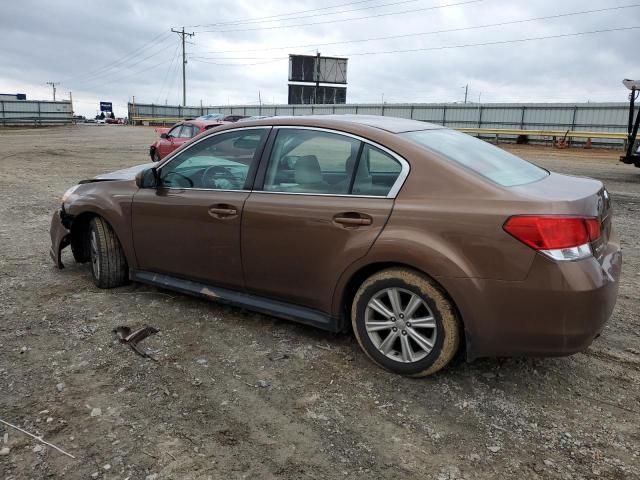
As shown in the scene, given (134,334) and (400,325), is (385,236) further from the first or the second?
(134,334)

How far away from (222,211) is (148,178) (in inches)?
34.4

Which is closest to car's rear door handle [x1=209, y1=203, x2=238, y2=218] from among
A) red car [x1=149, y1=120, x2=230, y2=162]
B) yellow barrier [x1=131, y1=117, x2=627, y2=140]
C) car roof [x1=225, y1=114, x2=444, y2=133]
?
car roof [x1=225, y1=114, x2=444, y2=133]

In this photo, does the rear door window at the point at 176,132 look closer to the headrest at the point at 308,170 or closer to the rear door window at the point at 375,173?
the headrest at the point at 308,170

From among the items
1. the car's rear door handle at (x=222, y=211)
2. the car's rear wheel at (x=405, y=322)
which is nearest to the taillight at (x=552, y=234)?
the car's rear wheel at (x=405, y=322)

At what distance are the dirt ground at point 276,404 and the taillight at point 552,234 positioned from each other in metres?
0.91

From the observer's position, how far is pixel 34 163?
17.4 meters

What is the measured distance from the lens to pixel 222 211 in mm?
3879

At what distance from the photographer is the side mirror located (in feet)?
14.3

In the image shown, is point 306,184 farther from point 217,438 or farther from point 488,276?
point 217,438

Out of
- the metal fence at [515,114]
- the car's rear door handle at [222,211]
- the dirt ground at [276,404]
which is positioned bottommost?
the dirt ground at [276,404]

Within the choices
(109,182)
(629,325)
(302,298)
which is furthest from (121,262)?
(629,325)

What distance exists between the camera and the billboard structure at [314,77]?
64500 millimetres

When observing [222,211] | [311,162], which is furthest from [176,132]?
[311,162]

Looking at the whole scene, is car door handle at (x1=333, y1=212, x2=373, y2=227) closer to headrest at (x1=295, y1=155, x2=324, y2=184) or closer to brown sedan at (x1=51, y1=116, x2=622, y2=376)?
brown sedan at (x1=51, y1=116, x2=622, y2=376)
